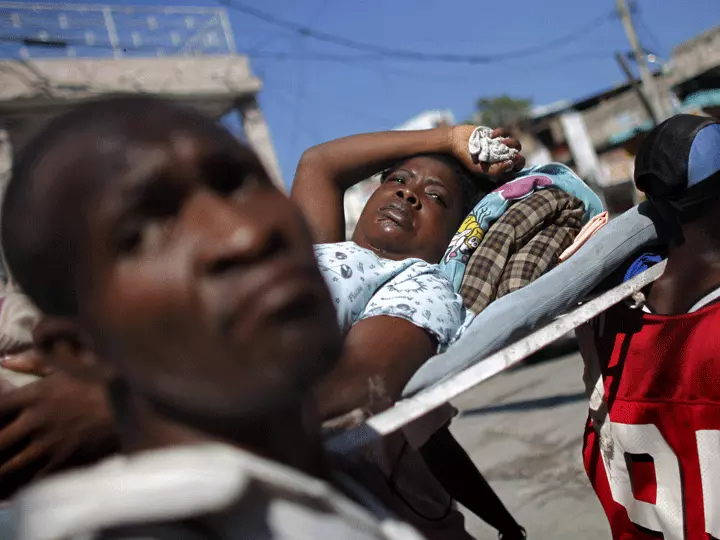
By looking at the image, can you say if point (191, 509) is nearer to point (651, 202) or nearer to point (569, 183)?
point (651, 202)

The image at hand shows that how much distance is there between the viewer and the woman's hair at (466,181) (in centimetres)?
194

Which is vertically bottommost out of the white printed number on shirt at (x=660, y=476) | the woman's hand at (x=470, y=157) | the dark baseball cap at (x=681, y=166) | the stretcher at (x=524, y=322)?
the white printed number on shirt at (x=660, y=476)

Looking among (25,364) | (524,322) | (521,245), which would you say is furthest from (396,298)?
(25,364)

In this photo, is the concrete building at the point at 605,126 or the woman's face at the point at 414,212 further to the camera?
the concrete building at the point at 605,126

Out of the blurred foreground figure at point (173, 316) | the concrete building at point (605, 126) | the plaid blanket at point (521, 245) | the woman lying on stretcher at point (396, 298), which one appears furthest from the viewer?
the concrete building at point (605, 126)

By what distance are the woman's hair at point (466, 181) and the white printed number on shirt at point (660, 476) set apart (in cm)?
81

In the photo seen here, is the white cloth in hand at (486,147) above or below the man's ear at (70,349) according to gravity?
above

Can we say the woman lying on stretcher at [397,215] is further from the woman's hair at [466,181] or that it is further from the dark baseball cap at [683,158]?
the dark baseball cap at [683,158]

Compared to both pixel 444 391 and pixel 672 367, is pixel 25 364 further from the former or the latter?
pixel 672 367

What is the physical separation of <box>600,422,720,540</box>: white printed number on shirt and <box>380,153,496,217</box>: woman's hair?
2.66ft

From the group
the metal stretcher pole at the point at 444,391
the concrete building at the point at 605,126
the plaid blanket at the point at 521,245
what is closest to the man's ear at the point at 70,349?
the metal stretcher pole at the point at 444,391

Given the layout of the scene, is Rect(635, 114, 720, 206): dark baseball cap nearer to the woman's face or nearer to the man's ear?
the woman's face

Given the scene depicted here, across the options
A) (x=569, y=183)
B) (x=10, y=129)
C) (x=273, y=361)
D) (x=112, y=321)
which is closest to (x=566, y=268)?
(x=569, y=183)

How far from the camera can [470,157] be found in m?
1.87
